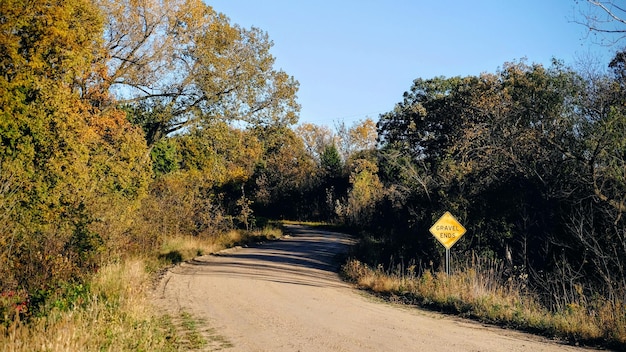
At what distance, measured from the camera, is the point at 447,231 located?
17.1 m

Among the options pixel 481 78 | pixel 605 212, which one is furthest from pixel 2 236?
pixel 481 78

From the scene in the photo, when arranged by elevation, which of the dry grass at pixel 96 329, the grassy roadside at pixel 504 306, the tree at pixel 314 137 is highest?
the tree at pixel 314 137

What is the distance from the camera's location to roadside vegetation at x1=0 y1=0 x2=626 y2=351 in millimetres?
11367

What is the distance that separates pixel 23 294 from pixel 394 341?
6979 mm

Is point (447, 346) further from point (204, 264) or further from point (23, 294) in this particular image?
point (204, 264)

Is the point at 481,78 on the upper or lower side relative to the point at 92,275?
upper

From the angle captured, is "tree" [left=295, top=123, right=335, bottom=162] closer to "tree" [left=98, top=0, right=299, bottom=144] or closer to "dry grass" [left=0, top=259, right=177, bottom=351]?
"tree" [left=98, top=0, right=299, bottom=144]

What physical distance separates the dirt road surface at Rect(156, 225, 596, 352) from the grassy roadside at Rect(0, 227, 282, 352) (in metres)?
0.49

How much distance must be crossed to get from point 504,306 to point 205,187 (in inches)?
882

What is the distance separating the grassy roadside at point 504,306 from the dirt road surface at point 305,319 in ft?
2.27

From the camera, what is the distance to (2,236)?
12.2 meters

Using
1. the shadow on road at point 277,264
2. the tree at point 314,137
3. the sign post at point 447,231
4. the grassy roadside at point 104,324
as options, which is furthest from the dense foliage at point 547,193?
the tree at point 314,137

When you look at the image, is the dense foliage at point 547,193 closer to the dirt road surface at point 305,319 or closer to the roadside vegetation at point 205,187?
the roadside vegetation at point 205,187

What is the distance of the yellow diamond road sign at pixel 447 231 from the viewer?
16984 millimetres
